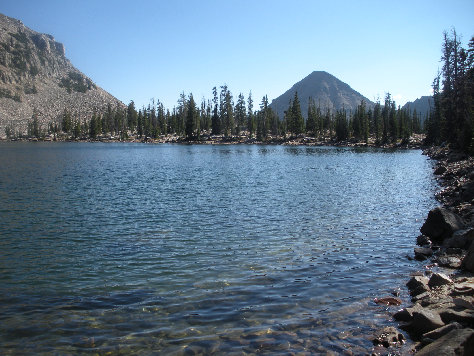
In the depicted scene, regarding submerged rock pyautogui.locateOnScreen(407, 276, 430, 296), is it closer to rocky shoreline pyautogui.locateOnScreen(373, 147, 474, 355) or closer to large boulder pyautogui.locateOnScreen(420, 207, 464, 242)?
rocky shoreline pyautogui.locateOnScreen(373, 147, 474, 355)

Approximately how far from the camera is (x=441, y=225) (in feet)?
58.4

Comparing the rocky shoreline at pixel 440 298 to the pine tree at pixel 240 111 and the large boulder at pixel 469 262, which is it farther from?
the pine tree at pixel 240 111

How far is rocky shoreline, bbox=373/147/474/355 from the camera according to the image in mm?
7577

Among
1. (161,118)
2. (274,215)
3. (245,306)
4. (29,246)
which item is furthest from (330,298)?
(161,118)

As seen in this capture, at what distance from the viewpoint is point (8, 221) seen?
21500mm

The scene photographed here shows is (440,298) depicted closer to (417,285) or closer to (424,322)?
(417,285)

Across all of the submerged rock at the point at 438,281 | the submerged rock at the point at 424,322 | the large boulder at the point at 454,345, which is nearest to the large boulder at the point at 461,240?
the submerged rock at the point at 438,281

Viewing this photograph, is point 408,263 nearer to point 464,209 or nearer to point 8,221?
point 464,209

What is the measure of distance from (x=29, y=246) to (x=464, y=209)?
1006 inches

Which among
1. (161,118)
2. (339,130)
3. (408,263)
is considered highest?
(161,118)

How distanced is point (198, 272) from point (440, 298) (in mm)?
8352

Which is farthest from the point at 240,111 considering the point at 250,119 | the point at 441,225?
the point at 441,225

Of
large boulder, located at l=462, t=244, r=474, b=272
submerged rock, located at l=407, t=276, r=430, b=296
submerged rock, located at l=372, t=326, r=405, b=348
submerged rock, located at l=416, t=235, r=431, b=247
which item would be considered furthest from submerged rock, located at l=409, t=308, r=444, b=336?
submerged rock, located at l=416, t=235, r=431, b=247

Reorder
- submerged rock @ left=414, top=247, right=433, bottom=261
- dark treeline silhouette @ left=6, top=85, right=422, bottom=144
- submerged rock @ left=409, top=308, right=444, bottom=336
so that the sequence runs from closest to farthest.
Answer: submerged rock @ left=409, top=308, right=444, bottom=336
submerged rock @ left=414, top=247, right=433, bottom=261
dark treeline silhouette @ left=6, top=85, right=422, bottom=144
